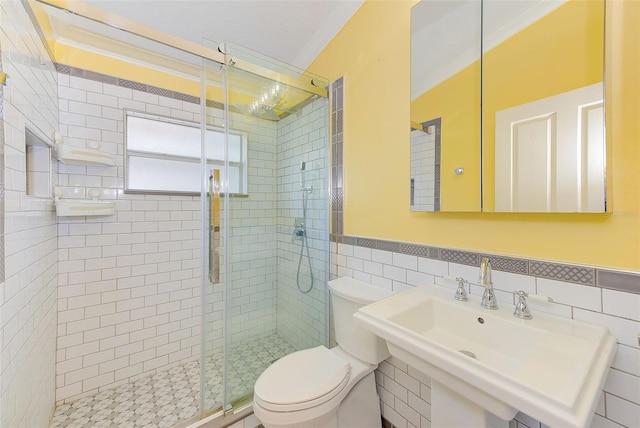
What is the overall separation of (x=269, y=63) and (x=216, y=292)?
1.55 meters

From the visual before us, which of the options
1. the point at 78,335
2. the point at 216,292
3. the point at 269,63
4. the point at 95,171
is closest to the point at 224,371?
the point at 216,292

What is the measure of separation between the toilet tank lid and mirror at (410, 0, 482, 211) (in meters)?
0.52

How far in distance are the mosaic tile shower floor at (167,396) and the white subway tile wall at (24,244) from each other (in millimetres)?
194

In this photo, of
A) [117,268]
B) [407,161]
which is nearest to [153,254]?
[117,268]

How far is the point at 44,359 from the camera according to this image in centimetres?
150

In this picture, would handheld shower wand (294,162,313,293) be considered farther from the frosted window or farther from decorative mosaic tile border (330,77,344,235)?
the frosted window

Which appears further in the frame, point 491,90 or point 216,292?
point 216,292

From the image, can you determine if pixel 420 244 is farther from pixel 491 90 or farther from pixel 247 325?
pixel 247 325

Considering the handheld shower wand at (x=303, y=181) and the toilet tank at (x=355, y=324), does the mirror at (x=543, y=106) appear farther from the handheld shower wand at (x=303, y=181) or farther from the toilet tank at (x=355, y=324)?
the handheld shower wand at (x=303, y=181)

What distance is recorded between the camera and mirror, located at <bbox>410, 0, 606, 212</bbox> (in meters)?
0.83

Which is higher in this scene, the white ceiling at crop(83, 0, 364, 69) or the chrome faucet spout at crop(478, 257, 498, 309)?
the white ceiling at crop(83, 0, 364, 69)

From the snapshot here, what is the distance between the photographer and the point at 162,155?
2.17 meters

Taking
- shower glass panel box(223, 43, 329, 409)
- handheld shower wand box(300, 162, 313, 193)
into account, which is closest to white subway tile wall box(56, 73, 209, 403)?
shower glass panel box(223, 43, 329, 409)

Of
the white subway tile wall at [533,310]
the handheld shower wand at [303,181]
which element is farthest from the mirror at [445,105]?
the handheld shower wand at [303,181]
